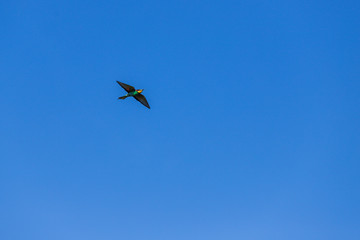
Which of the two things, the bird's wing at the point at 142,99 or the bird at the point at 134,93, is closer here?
the bird at the point at 134,93

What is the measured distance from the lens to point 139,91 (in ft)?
186

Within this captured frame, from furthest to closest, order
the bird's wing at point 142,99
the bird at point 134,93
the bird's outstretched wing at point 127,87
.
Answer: the bird's wing at point 142,99, the bird at point 134,93, the bird's outstretched wing at point 127,87

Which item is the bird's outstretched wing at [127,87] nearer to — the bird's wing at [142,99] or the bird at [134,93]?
the bird at [134,93]

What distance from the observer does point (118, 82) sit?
55.7 meters

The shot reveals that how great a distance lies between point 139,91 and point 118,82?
3.19m

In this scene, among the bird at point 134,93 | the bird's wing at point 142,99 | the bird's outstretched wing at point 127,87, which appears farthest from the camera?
the bird's wing at point 142,99

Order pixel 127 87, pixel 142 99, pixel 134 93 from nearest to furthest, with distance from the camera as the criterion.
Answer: pixel 127 87 → pixel 134 93 → pixel 142 99

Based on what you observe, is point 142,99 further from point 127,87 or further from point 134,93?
point 127,87

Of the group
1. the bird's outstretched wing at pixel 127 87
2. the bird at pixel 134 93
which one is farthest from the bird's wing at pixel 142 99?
the bird's outstretched wing at pixel 127 87

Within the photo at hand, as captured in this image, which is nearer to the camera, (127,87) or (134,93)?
(127,87)

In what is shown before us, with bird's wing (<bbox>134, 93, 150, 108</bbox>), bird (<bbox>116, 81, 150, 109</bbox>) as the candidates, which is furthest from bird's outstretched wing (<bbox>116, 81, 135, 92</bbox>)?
bird's wing (<bbox>134, 93, 150, 108</bbox>)

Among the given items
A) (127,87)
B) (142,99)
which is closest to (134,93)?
(127,87)

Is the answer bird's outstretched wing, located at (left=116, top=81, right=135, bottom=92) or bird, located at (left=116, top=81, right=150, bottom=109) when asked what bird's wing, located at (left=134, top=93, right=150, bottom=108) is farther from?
bird's outstretched wing, located at (left=116, top=81, right=135, bottom=92)

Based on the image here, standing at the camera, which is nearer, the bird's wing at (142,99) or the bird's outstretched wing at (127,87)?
the bird's outstretched wing at (127,87)
